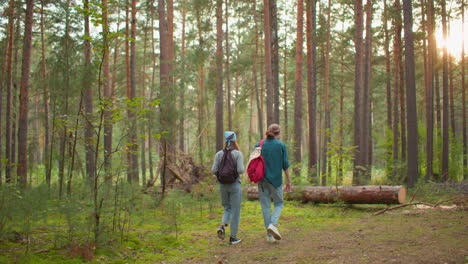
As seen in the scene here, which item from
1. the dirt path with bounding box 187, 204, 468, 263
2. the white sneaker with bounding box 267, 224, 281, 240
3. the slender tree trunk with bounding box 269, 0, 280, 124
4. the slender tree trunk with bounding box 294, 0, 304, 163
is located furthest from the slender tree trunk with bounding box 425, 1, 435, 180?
the white sneaker with bounding box 267, 224, 281, 240

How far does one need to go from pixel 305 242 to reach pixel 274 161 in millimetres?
1524

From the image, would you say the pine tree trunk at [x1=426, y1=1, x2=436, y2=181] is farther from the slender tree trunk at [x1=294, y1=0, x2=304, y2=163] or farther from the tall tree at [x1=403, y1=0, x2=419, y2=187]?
the slender tree trunk at [x1=294, y1=0, x2=304, y2=163]

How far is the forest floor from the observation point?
16.2 ft

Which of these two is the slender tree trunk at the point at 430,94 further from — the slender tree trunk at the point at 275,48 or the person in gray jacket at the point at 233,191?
the person in gray jacket at the point at 233,191

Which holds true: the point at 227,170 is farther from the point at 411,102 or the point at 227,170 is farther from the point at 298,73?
the point at 411,102

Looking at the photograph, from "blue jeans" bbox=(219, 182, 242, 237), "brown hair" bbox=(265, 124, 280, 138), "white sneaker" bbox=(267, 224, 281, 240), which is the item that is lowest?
"white sneaker" bbox=(267, 224, 281, 240)

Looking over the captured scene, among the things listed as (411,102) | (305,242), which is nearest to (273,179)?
(305,242)

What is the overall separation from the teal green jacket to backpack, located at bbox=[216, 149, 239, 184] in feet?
1.94

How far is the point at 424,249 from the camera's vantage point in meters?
5.08

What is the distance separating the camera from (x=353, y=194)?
32.7 ft

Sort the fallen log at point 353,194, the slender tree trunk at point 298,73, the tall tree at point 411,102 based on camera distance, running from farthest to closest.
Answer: the slender tree trunk at point 298,73
the tall tree at point 411,102
the fallen log at point 353,194

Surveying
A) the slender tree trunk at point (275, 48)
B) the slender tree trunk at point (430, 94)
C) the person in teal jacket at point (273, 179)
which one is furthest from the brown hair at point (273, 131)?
the slender tree trunk at point (430, 94)

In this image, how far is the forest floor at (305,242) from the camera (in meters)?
4.95

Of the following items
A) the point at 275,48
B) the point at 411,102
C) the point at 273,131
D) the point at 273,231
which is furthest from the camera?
the point at 275,48
